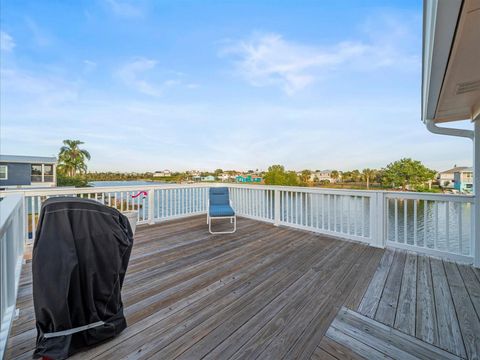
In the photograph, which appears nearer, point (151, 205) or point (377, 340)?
point (377, 340)

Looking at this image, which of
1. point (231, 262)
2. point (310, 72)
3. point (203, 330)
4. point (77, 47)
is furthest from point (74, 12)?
point (203, 330)

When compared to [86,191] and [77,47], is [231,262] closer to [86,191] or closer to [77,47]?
[86,191]

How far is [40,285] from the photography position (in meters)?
1.13

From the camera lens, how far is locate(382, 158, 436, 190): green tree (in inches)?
195

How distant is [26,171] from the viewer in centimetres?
1462

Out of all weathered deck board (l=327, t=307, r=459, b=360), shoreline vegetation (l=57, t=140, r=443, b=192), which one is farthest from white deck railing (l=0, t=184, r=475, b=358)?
weathered deck board (l=327, t=307, r=459, b=360)

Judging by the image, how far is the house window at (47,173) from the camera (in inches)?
630

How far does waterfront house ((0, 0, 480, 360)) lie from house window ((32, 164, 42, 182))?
1660 cm

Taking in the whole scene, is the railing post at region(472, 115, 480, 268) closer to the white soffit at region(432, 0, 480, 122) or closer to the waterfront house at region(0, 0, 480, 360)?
the waterfront house at region(0, 0, 480, 360)

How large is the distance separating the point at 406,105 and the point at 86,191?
861 centimetres

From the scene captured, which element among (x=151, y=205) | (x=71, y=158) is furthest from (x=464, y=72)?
(x=71, y=158)

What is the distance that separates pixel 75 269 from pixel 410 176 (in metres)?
7.17

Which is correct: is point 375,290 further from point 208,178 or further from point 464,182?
point 208,178

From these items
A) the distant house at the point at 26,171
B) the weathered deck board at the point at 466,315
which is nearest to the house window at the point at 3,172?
the distant house at the point at 26,171
